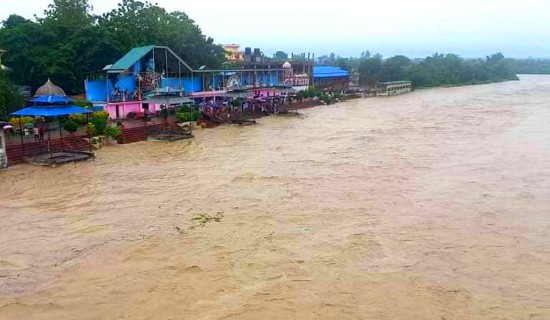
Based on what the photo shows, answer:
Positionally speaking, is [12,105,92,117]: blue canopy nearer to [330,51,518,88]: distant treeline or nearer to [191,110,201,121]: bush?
[191,110,201,121]: bush

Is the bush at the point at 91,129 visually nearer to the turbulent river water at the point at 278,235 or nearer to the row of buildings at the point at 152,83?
the turbulent river water at the point at 278,235

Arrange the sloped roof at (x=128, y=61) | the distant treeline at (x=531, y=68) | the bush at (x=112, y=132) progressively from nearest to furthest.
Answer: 1. the bush at (x=112, y=132)
2. the sloped roof at (x=128, y=61)
3. the distant treeline at (x=531, y=68)

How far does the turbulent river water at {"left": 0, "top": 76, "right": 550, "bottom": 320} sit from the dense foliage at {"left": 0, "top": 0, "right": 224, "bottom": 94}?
10.7 m

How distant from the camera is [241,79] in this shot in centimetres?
3856

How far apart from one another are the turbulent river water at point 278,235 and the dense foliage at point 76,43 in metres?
10.7

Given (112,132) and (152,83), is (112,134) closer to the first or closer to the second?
(112,132)

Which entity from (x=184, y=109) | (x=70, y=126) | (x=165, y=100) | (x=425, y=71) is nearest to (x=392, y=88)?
(x=425, y=71)

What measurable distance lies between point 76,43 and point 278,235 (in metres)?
22.6

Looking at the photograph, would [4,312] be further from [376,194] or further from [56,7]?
[56,7]

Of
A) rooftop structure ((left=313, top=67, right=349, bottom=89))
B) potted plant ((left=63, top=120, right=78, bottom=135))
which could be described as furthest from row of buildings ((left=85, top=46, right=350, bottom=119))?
rooftop structure ((left=313, top=67, right=349, bottom=89))

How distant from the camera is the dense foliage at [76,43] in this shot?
2788cm

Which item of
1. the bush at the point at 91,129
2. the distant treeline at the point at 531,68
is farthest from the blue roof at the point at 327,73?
the distant treeline at the point at 531,68

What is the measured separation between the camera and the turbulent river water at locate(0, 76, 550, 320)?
302 inches

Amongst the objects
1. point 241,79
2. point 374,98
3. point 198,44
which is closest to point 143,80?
point 198,44
